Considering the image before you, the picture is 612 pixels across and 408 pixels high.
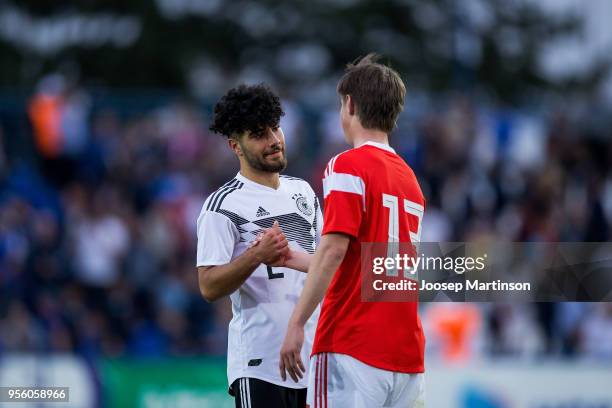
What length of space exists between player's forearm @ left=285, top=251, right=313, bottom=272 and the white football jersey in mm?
306

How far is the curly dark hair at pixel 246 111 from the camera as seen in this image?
20.2 feet

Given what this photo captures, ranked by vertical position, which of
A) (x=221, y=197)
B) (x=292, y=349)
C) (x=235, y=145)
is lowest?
(x=292, y=349)

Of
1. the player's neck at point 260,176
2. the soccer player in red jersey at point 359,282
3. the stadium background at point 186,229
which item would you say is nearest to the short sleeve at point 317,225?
the player's neck at point 260,176

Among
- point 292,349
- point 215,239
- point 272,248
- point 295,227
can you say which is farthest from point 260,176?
point 292,349

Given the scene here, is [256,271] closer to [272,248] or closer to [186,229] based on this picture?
[272,248]

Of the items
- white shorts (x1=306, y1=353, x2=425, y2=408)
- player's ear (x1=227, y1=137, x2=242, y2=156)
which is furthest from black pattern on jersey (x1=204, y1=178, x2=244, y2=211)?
white shorts (x1=306, y1=353, x2=425, y2=408)

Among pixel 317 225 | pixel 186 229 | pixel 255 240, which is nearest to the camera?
pixel 255 240

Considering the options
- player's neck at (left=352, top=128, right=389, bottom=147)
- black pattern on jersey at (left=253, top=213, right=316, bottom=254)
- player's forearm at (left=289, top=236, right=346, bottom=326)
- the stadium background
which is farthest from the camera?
the stadium background

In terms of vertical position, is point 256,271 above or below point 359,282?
above

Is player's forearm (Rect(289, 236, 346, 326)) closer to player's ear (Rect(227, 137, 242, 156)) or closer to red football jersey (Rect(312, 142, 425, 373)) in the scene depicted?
red football jersey (Rect(312, 142, 425, 373))

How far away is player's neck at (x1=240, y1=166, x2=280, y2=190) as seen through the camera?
6.24 meters

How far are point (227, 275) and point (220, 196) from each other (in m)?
0.48

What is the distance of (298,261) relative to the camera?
583cm

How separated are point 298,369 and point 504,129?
10.7m
